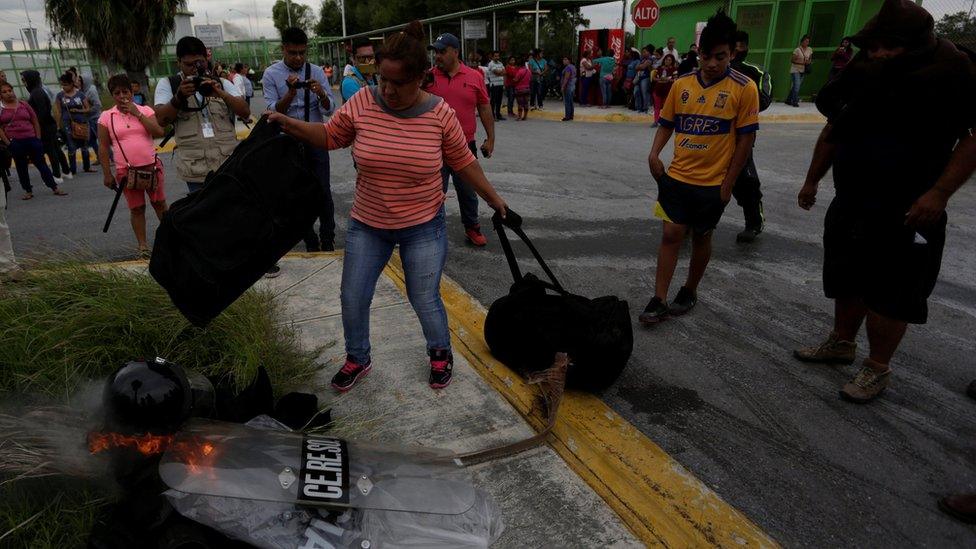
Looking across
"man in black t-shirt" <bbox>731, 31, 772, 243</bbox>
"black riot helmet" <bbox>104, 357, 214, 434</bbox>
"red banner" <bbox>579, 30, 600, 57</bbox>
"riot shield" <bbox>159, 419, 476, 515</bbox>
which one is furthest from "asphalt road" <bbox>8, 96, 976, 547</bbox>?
"red banner" <bbox>579, 30, 600, 57</bbox>

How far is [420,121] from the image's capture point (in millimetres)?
2742

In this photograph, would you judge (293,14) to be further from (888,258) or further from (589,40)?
(888,258)

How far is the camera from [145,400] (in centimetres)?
181

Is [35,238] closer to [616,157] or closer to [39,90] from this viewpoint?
[39,90]

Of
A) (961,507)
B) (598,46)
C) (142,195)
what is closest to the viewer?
(961,507)

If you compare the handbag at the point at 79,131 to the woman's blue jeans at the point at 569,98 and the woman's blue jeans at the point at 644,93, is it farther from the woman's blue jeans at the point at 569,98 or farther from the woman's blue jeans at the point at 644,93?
the woman's blue jeans at the point at 644,93

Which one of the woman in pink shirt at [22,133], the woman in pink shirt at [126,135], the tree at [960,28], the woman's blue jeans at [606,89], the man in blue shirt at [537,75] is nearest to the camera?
the woman in pink shirt at [126,135]

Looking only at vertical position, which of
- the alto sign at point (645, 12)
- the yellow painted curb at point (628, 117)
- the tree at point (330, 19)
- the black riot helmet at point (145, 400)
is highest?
the tree at point (330, 19)

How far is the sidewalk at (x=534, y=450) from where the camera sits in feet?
7.39

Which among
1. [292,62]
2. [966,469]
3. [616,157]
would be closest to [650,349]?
[966,469]

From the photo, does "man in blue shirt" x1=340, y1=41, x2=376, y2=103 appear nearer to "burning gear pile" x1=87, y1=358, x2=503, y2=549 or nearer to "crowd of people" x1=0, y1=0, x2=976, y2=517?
"crowd of people" x1=0, y1=0, x2=976, y2=517

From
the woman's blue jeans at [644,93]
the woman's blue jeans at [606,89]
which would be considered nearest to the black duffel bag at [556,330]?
the woman's blue jeans at [644,93]

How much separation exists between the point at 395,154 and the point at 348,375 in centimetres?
119

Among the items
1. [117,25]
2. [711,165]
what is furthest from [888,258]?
[117,25]
